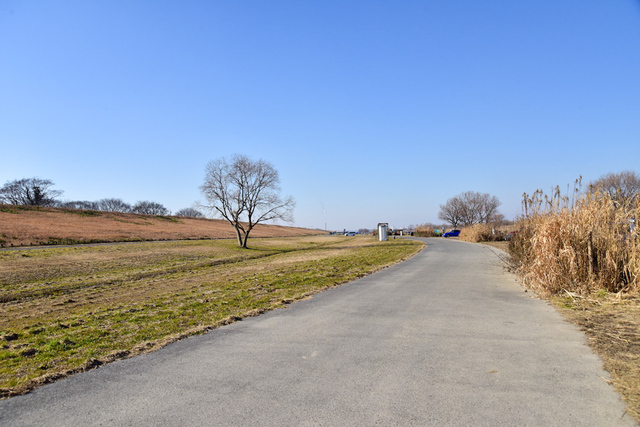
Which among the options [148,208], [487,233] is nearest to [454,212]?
[487,233]

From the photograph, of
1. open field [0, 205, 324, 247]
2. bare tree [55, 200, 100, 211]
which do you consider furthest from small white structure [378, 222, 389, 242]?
bare tree [55, 200, 100, 211]

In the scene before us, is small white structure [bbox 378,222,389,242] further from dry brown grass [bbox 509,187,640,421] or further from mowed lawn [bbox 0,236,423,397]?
dry brown grass [bbox 509,187,640,421]

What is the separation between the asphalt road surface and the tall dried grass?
104 inches

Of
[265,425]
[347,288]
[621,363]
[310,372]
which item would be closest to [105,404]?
[265,425]

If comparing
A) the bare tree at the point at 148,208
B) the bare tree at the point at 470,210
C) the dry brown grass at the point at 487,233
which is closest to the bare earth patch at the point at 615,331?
the dry brown grass at the point at 487,233

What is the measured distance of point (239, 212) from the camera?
1813 inches

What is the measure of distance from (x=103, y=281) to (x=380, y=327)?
599 inches

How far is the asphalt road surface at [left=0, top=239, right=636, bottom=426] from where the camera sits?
11.5 ft

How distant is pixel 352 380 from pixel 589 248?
7.64 meters

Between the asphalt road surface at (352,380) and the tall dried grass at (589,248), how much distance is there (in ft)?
8.66

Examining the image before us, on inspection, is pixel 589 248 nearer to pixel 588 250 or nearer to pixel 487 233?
pixel 588 250

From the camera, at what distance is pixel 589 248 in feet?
A: 29.9

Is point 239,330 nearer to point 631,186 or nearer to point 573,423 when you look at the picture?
point 573,423

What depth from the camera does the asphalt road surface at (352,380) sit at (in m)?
3.52
